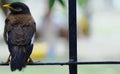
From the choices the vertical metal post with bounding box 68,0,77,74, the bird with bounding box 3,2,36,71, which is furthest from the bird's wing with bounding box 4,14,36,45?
the vertical metal post with bounding box 68,0,77,74

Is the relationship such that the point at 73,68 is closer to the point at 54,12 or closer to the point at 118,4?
the point at 54,12

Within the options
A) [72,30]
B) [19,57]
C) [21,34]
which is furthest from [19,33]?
[72,30]

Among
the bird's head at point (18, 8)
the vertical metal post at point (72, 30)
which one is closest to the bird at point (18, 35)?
the bird's head at point (18, 8)

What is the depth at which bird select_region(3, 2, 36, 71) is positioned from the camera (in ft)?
8.87

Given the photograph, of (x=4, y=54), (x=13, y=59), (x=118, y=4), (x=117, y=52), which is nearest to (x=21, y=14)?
(x=13, y=59)

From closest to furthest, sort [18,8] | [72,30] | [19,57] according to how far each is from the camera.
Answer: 1. [72,30]
2. [19,57]
3. [18,8]

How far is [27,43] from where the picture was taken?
278cm

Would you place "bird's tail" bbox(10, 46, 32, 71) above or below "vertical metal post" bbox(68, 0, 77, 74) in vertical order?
below

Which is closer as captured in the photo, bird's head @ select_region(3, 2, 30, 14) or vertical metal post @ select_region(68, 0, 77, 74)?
vertical metal post @ select_region(68, 0, 77, 74)

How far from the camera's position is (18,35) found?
110 inches

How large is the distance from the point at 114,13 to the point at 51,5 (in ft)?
6.01

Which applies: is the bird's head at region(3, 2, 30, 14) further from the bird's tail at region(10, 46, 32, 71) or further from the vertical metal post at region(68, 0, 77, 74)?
the vertical metal post at region(68, 0, 77, 74)

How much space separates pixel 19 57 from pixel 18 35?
4.9 inches

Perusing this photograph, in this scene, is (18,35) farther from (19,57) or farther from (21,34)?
(19,57)
